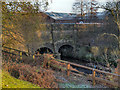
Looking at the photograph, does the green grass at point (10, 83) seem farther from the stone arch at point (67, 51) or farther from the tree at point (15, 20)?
the stone arch at point (67, 51)

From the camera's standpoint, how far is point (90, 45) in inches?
753

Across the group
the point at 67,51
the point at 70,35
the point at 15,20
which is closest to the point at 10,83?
the point at 15,20

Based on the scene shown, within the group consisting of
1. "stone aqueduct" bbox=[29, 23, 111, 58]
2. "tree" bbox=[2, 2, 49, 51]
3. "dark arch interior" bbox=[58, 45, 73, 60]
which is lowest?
"dark arch interior" bbox=[58, 45, 73, 60]

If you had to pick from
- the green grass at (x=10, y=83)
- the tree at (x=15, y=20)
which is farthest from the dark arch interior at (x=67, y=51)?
the green grass at (x=10, y=83)

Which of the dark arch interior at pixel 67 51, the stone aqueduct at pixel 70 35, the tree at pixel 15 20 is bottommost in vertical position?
the dark arch interior at pixel 67 51

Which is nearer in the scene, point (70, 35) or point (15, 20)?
point (15, 20)

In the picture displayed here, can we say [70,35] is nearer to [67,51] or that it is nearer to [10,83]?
[67,51]

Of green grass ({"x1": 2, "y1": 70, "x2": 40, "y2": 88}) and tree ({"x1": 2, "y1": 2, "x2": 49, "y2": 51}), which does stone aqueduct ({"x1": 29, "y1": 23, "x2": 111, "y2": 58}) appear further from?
green grass ({"x1": 2, "y1": 70, "x2": 40, "y2": 88})

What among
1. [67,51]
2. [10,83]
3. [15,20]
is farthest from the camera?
[67,51]

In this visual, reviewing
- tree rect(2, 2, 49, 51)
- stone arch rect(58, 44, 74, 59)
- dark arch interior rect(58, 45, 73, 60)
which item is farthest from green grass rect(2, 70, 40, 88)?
dark arch interior rect(58, 45, 73, 60)

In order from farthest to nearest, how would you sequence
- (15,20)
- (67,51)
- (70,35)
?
(67,51), (70,35), (15,20)

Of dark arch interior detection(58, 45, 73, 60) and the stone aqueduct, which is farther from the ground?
the stone aqueduct

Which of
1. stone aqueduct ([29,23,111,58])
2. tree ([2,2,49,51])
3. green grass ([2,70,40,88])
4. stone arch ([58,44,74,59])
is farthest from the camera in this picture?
stone arch ([58,44,74,59])

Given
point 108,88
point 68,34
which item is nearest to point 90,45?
point 68,34
